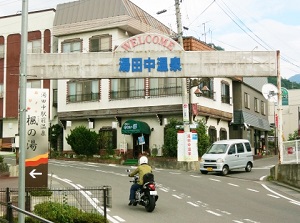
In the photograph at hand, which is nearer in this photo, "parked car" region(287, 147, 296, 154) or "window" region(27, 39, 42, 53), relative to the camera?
"parked car" region(287, 147, 296, 154)

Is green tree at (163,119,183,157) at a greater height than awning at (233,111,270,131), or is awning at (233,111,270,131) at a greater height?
awning at (233,111,270,131)

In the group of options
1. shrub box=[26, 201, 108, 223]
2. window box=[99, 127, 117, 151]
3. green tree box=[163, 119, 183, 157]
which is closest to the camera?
shrub box=[26, 201, 108, 223]

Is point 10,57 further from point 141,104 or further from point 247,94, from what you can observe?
point 247,94

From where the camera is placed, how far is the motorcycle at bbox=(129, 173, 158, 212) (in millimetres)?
13656

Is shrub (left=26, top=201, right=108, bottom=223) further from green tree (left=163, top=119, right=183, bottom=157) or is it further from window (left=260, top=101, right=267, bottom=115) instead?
window (left=260, top=101, right=267, bottom=115)

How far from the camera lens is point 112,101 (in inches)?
1538

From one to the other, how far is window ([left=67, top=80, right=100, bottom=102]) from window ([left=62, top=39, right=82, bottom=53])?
2.93m

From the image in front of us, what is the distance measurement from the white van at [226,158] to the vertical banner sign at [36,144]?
532 inches

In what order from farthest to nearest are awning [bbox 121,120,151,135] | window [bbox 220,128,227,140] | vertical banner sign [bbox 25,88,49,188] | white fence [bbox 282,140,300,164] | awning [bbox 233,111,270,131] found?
awning [bbox 233,111,270,131]
window [bbox 220,128,227,140]
awning [bbox 121,120,151,135]
white fence [bbox 282,140,300,164]
vertical banner sign [bbox 25,88,49,188]

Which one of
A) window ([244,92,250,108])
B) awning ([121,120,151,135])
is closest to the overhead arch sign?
awning ([121,120,151,135])

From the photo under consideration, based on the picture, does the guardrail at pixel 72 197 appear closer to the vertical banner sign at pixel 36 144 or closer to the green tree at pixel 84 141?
the vertical banner sign at pixel 36 144

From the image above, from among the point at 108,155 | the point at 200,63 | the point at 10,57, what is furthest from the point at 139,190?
the point at 10,57

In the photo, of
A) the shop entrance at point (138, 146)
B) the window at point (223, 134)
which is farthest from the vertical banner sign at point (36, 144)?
the window at point (223, 134)

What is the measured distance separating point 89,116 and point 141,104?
5.38 meters
